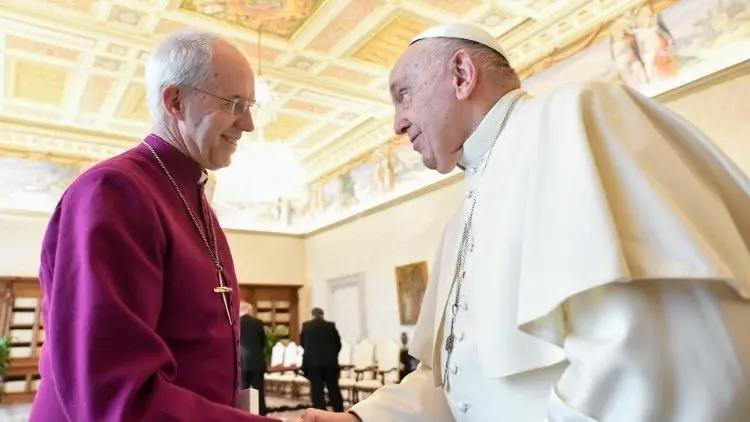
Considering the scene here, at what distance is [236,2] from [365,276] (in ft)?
22.8

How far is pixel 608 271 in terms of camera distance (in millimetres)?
889

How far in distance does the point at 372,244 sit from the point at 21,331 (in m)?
7.51

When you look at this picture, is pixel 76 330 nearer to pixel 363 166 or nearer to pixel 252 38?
pixel 252 38

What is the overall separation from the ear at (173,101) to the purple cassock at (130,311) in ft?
0.54

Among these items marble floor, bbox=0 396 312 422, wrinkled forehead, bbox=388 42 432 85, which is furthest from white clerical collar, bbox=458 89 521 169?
marble floor, bbox=0 396 312 422

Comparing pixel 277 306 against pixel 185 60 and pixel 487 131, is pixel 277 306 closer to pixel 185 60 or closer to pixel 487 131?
pixel 185 60

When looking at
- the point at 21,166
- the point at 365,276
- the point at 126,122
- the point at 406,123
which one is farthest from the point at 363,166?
the point at 406,123

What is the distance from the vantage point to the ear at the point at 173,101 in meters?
1.59

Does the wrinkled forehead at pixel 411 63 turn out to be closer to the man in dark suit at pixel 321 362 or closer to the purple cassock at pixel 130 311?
the purple cassock at pixel 130 311

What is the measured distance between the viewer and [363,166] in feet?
42.3

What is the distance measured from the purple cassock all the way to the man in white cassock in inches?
24.0

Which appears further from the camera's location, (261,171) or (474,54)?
(261,171)

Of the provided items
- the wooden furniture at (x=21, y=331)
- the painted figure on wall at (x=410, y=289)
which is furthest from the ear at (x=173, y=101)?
the wooden furniture at (x=21, y=331)

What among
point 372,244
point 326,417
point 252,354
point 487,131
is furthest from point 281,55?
point 326,417
